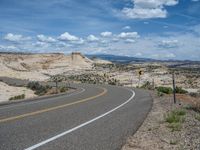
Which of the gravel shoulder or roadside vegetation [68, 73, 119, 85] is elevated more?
the gravel shoulder

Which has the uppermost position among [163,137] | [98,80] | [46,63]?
[163,137]

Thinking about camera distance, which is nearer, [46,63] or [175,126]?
[175,126]

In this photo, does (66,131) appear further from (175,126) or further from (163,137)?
(175,126)

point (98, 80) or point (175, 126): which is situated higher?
point (175, 126)

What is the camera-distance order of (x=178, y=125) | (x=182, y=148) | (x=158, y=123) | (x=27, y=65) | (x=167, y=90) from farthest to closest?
(x=27, y=65)
(x=167, y=90)
(x=158, y=123)
(x=178, y=125)
(x=182, y=148)

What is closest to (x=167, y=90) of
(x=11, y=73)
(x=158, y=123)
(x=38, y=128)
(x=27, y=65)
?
(x=158, y=123)

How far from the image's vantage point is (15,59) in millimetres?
123938

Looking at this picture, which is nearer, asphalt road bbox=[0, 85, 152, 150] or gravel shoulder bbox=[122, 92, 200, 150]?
asphalt road bbox=[0, 85, 152, 150]

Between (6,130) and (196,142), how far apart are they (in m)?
4.88

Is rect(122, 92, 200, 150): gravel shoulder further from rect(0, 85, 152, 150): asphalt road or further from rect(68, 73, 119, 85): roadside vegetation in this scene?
rect(68, 73, 119, 85): roadside vegetation

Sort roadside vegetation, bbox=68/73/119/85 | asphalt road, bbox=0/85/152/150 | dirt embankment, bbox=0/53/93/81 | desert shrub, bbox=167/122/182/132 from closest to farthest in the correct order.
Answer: asphalt road, bbox=0/85/152/150 < desert shrub, bbox=167/122/182/132 < roadside vegetation, bbox=68/73/119/85 < dirt embankment, bbox=0/53/93/81

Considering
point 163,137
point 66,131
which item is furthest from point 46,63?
point 163,137

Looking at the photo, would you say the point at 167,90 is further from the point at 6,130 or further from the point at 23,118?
the point at 6,130

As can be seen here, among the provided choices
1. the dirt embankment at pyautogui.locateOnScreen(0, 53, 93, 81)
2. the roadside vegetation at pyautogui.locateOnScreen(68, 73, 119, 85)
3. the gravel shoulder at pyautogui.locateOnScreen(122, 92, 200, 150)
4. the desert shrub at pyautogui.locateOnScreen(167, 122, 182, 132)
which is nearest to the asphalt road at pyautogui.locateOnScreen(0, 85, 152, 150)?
the gravel shoulder at pyautogui.locateOnScreen(122, 92, 200, 150)
